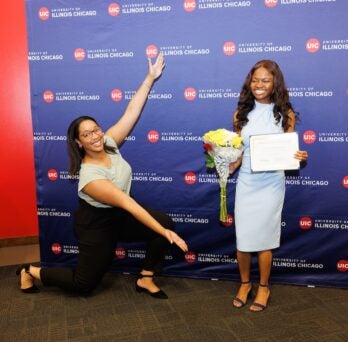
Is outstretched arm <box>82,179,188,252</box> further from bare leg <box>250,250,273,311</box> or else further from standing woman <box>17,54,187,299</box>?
bare leg <box>250,250,273,311</box>

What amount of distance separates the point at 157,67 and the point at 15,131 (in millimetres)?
1780

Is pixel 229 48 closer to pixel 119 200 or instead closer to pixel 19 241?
pixel 119 200

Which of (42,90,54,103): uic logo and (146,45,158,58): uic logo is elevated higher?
(146,45,158,58): uic logo

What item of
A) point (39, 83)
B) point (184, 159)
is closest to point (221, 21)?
point (184, 159)

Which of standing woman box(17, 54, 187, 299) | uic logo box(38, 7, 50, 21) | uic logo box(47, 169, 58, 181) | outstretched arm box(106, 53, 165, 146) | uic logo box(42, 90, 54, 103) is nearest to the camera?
standing woman box(17, 54, 187, 299)

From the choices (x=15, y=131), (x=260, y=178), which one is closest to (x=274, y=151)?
(x=260, y=178)

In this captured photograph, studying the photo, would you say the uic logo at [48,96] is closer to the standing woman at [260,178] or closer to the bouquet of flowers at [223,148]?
the bouquet of flowers at [223,148]

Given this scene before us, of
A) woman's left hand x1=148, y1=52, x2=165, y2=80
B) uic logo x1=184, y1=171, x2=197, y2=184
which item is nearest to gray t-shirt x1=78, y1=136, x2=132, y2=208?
uic logo x1=184, y1=171, x2=197, y2=184

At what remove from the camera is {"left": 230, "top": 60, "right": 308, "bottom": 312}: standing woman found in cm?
243

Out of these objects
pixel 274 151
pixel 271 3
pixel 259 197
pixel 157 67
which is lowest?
pixel 259 197

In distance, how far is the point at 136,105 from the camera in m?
2.89

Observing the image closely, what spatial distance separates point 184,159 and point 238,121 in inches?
23.8

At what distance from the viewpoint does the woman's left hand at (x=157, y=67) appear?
2848 millimetres

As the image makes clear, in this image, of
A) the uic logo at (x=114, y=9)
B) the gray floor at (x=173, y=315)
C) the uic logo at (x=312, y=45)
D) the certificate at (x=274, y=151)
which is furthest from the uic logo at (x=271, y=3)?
the gray floor at (x=173, y=315)
